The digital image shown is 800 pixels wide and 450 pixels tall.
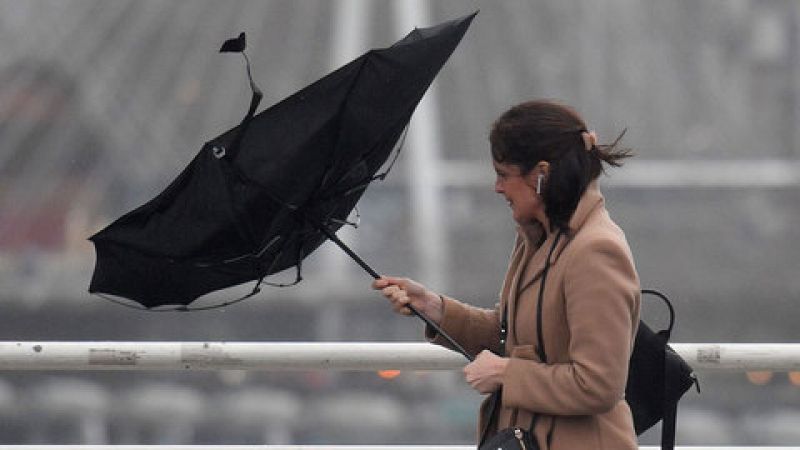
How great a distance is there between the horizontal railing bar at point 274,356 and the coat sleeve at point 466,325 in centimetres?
89

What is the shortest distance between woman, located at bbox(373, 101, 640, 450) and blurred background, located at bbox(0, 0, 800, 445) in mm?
11985

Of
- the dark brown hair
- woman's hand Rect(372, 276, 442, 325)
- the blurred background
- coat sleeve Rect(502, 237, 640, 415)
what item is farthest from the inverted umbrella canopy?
the blurred background

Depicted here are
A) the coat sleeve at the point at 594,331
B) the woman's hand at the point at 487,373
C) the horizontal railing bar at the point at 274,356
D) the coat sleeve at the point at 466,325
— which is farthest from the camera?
the horizontal railing bar at the point at 274,356

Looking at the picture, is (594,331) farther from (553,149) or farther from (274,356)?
(274,356)

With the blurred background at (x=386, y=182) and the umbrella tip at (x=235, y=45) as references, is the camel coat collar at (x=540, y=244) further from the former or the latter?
the blurred background at (x=386, y=182)

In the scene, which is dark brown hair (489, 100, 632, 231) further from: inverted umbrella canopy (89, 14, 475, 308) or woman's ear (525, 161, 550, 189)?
inverted umbrella canopy (89, 14, 475, 308)

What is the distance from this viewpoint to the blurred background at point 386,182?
49.6 ft

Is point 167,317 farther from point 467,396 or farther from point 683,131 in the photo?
point 683,131

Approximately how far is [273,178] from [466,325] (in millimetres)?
350

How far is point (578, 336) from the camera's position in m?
1.58

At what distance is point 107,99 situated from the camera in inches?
634

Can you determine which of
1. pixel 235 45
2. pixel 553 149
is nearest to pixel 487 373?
A: pixel 553 149

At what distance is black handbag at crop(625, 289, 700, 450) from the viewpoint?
1.85 meters

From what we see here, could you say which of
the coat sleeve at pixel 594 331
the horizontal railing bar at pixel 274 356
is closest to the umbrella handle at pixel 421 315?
the coat sleeve at pixel 594 331
